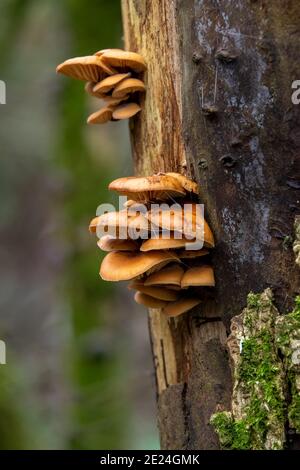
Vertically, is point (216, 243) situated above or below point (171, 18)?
below

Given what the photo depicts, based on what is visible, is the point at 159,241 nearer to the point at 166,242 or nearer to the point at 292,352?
the point at 166,242

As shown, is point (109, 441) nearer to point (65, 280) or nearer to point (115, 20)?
point (65, 280)

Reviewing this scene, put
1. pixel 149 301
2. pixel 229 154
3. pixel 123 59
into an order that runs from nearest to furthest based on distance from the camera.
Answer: pixel 229 154, pixel 149 301, pixel 123 59

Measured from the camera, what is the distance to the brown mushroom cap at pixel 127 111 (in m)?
3.45

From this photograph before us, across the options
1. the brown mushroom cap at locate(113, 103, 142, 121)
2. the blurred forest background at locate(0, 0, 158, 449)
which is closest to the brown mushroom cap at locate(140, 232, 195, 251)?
the brown mushroom cap at locate(113, 103, 142, 121)

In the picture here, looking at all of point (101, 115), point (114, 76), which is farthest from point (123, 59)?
point (101, 115)

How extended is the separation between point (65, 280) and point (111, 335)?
85 centimetres

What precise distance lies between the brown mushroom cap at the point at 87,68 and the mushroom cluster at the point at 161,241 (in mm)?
782

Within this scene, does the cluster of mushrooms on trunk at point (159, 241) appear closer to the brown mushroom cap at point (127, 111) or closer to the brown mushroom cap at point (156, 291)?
the brown mushroom cap at point (156, 291)

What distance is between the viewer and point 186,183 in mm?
2881

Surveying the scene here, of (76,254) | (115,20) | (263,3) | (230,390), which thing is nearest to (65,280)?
(76,254)

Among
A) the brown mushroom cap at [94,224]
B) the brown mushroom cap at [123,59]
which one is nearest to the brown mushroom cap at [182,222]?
the brown mushroom cap at [94,224]

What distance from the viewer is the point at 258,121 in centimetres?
264

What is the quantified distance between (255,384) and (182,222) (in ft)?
2.43
